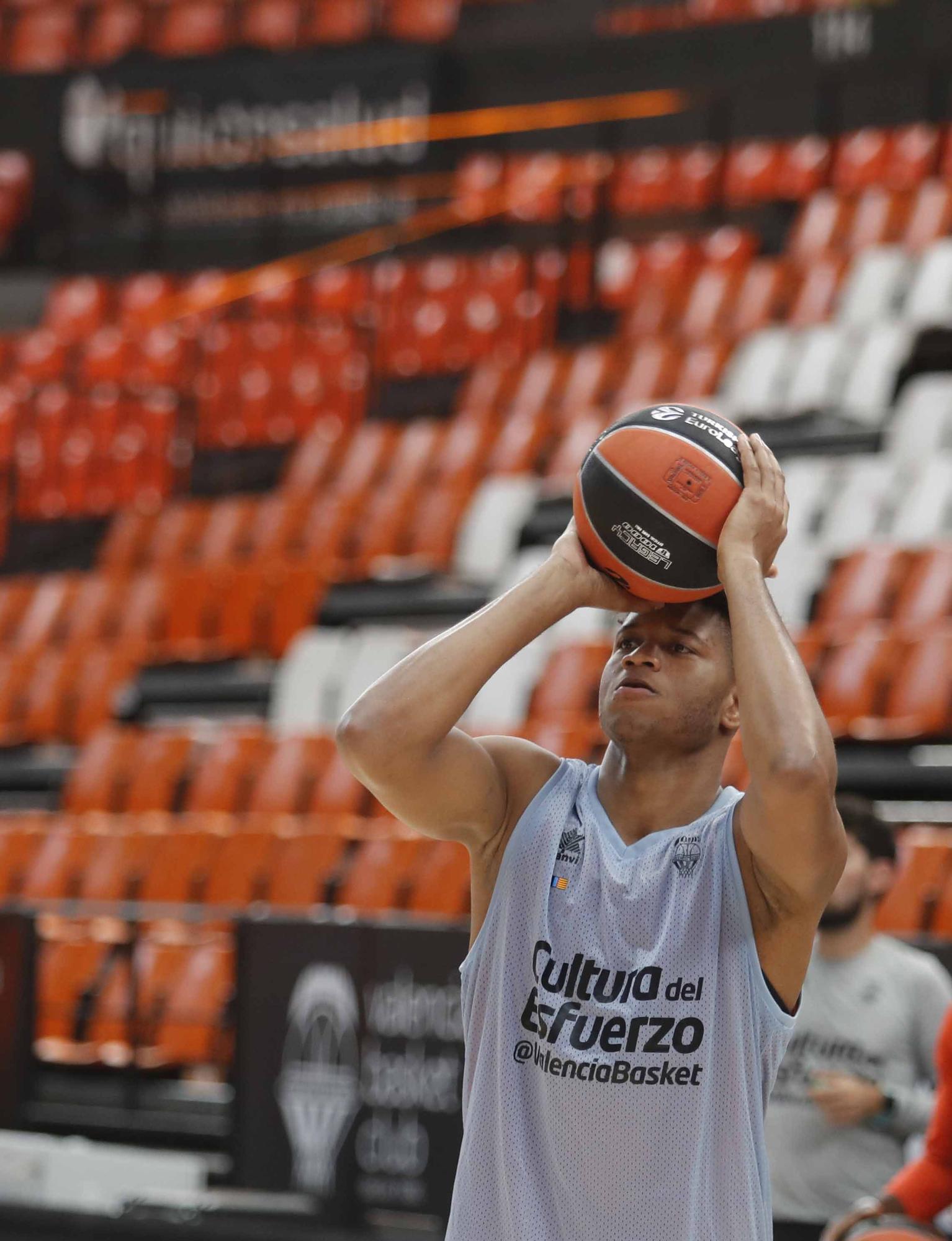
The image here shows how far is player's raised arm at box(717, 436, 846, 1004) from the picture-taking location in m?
2.12

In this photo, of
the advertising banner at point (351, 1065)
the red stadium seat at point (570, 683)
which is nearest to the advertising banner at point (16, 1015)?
the advertising banner at point (351, 1065)

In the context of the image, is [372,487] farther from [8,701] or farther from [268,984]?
[268,984]

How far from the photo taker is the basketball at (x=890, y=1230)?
304cm

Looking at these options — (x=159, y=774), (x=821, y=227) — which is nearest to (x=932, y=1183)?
(x=159, y=774)

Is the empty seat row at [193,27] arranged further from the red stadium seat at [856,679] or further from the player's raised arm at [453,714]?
the player's raised arm at [453,714]

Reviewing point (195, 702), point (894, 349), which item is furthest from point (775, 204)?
point (195, 702)

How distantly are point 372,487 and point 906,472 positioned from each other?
3.82 metres

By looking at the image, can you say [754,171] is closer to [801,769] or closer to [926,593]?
[926,593]

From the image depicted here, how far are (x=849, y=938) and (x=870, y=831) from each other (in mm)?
241

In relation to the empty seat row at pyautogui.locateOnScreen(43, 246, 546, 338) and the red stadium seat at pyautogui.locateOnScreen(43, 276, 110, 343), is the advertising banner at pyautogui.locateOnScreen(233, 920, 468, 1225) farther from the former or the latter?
the red stadium seat at pyautogui.locateOnScreen(43, 276, 110, 343)

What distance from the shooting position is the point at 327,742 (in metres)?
8.91

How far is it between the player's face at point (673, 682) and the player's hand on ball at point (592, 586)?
17 millimetres

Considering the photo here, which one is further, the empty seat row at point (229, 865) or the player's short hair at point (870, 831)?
the empty seat row at point (229, 865)

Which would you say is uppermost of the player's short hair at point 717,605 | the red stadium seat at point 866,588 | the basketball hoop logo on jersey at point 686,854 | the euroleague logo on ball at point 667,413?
the euroleague logo on ball at point 667,413
